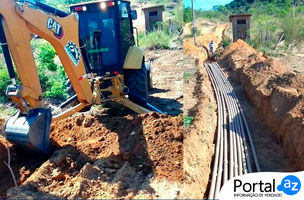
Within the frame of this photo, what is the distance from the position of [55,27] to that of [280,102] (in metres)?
5.19

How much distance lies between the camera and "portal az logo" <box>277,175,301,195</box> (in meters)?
4.07

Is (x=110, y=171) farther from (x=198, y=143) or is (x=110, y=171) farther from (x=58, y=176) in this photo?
(x=198, y=143)

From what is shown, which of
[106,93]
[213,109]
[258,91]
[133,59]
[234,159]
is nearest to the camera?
[234,159]

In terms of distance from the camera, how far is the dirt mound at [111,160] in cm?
450

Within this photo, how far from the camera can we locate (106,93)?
7.38 m

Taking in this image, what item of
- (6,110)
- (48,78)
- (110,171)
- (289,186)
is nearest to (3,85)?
(6,110)

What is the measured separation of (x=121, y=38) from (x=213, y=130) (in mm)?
2820

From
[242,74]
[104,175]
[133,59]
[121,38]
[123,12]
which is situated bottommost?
[242,74]

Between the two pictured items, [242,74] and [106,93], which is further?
[242,74]

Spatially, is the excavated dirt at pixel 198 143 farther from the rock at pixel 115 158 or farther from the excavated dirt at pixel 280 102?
the excavated dirt at pixel 280 102

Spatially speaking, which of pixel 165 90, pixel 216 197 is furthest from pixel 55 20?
pixel 165 90

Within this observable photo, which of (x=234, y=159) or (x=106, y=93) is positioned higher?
(x=106, y=93)

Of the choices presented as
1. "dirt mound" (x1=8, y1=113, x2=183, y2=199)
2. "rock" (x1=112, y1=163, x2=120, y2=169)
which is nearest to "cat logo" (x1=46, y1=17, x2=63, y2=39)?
"dirt mound" (x1=8, y1=113, x2=183, y2=199)

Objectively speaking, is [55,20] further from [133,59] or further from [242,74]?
[242,74]
